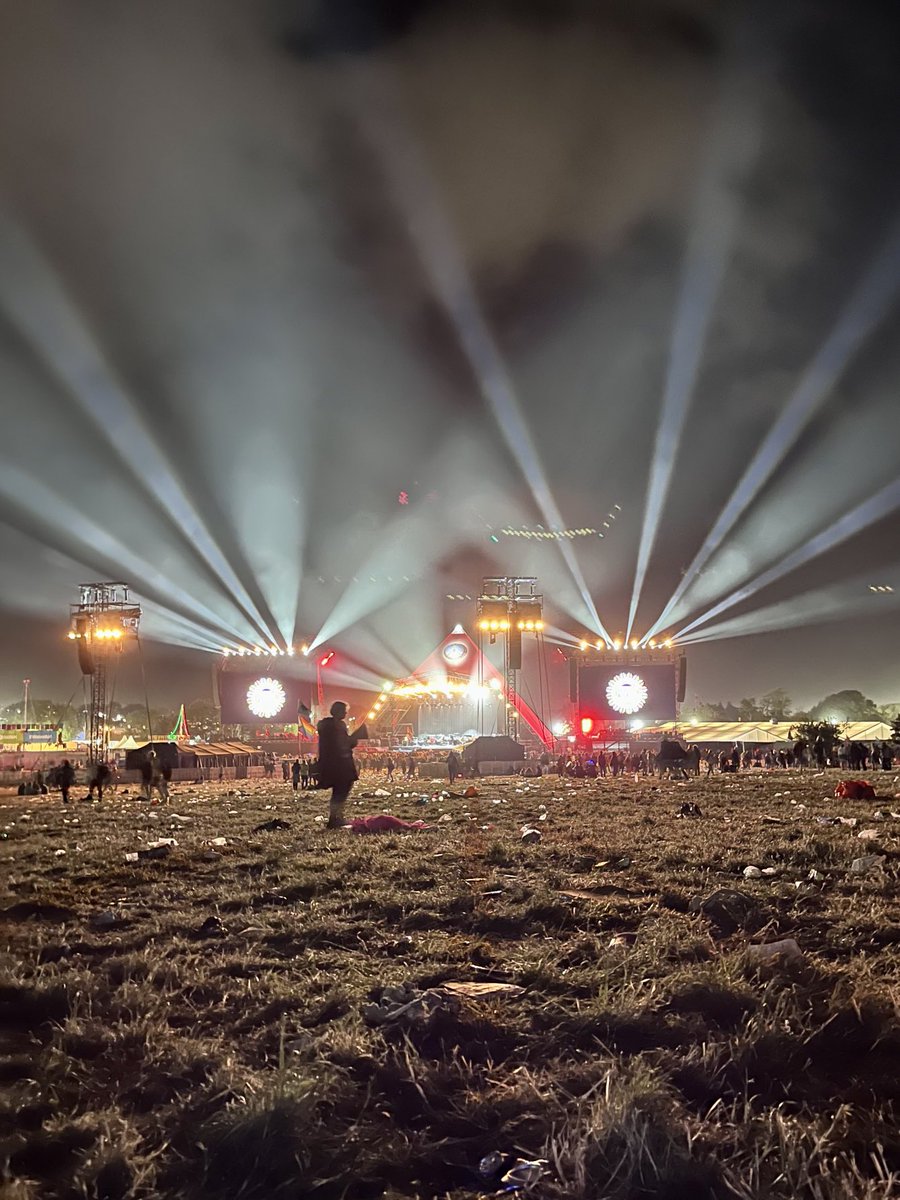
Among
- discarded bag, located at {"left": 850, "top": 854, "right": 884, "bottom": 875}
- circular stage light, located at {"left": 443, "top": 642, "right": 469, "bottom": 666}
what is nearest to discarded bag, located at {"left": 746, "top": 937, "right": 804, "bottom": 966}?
discarded bag, located at {"left": 850, "top": 854, "right": 884, "bottom": 875}

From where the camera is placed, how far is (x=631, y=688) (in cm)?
4966

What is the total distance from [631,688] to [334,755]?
134 ft

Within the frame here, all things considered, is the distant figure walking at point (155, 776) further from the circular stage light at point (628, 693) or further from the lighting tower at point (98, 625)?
the circular stage light at point (628, 693)

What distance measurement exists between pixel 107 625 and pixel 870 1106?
37871 mm

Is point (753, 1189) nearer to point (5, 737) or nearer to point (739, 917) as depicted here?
point (739, 917)

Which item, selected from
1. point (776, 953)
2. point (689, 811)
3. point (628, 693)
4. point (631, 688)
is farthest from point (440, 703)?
point (776, 953)

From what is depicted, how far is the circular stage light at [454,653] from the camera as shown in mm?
78250

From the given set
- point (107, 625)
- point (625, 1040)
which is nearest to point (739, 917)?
point (625, 1040)

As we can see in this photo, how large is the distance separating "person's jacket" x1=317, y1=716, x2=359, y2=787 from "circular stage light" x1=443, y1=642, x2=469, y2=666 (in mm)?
66907

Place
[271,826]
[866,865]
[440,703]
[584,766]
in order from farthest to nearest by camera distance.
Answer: [440,703] < [584,766] < [271,826] < [866,865]

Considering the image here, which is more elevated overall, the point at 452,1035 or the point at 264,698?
the point at 264,698

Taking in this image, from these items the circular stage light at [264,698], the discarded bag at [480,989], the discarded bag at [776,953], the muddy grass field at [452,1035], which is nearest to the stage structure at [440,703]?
the circular stage light at [264,698]

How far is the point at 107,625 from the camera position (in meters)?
36.0

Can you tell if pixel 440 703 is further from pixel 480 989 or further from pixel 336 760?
pixel 480 989
